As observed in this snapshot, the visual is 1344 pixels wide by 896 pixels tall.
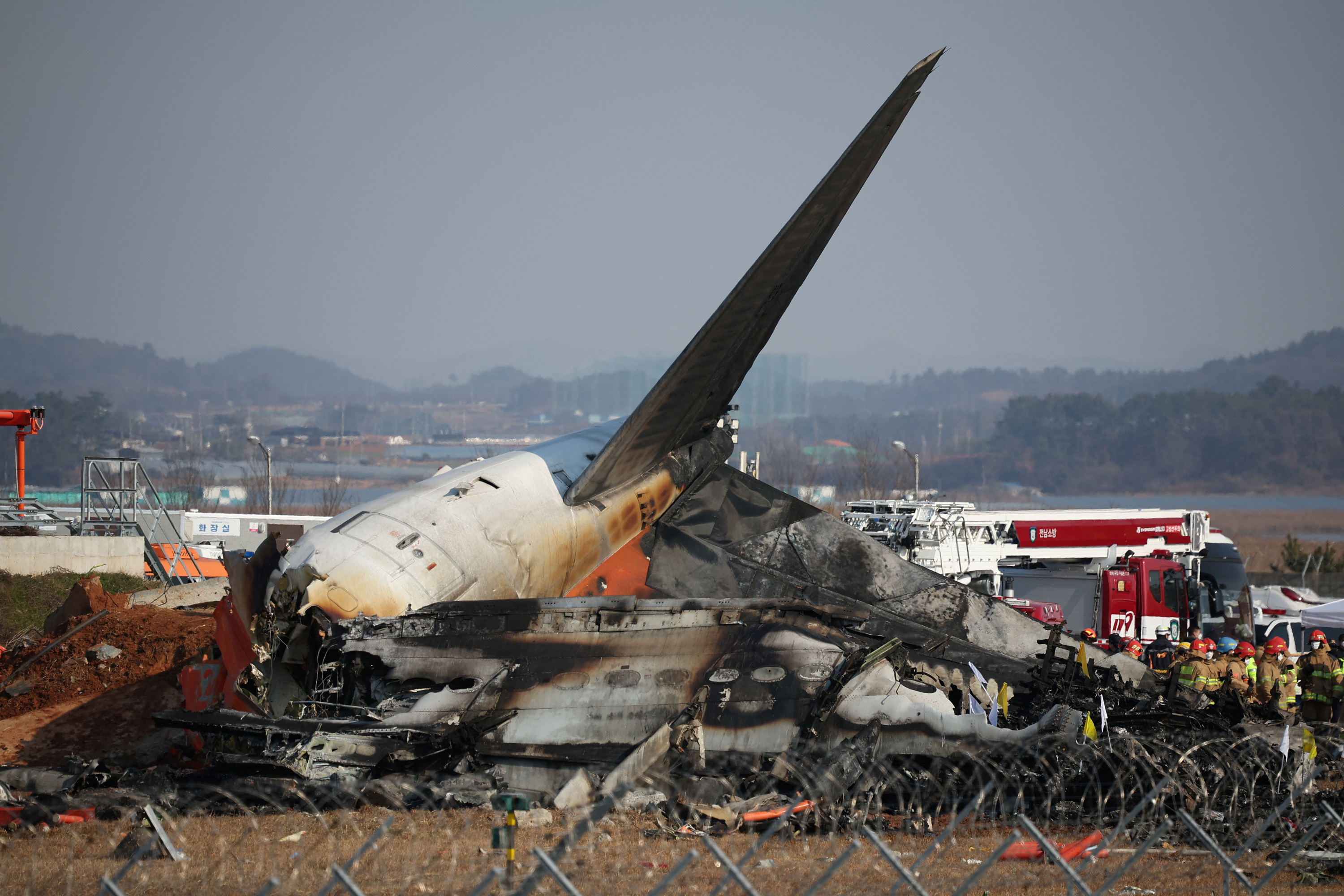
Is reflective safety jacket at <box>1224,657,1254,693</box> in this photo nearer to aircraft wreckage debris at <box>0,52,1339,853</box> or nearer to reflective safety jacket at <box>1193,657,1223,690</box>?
reflective safety jacket at <box>1193,657,1223,690</box>

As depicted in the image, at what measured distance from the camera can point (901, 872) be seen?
673 cm

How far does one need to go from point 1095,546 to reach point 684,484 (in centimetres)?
2297

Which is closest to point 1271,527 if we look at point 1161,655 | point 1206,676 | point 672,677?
point 1161,655

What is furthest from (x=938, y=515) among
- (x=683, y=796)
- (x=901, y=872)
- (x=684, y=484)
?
(x=901, y=872)

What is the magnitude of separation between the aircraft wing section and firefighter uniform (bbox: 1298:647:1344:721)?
413 inches

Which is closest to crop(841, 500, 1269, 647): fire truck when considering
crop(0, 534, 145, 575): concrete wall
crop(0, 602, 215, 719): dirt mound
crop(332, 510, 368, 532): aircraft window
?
crop(0, 602, 215, 719): dirt mound

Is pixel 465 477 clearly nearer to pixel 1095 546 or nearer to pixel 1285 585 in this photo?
pixel 1095 546

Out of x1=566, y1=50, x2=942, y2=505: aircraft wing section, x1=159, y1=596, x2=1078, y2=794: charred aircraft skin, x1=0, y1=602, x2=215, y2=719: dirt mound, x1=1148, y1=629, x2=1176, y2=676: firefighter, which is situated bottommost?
x1=1148, y1=629, x2=1176, y2=676: firefighter

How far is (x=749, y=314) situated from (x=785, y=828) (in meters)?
8.80

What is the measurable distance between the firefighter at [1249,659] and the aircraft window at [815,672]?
425 inches

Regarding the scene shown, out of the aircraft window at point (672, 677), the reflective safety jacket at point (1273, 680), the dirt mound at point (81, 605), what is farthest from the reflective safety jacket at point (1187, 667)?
the dirt mound at point (81, 605)

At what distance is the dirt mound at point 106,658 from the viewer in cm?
1969

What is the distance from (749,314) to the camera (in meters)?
17.1

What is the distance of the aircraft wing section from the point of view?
53.1ft
